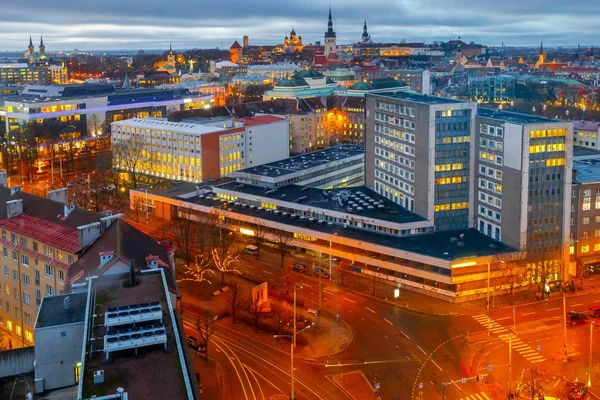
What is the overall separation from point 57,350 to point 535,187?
45.3 meters

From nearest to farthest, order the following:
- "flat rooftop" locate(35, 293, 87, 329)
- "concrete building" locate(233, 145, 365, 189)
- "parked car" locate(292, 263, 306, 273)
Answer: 1. "flat rooftop" locate(35, 293, 87, 329)
2. "parked car" locate(292, 263, 306, 273)
3. "concrete building" locate(233, 145, 365, 189)

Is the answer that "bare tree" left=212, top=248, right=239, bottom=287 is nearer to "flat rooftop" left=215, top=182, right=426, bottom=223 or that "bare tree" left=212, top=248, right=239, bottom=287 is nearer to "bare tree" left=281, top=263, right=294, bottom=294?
"bare tree" left=281, top=263, right=294, bottom=294

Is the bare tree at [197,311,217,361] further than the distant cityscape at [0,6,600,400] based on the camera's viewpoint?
Yes

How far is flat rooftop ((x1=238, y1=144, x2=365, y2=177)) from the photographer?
87812 millimetres

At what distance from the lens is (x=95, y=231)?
4416cm

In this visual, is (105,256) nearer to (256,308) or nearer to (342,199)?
(256,308)

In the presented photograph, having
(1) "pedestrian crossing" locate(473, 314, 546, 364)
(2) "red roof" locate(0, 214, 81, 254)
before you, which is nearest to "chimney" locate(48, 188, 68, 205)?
(2) "red roof" locate(0, 214, 81, 254)

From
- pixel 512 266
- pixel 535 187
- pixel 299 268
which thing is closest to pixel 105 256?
pixel 299 268

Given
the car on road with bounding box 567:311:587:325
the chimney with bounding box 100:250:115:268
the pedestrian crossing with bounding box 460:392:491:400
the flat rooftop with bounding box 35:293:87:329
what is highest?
the chimney with bounding box 100:250:115:268

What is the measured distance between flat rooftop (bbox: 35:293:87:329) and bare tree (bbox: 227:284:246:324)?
724 inches

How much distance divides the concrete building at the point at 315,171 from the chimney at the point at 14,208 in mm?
38692

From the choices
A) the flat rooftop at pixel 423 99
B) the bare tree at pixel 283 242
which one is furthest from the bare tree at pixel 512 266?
the bare tree at pixel 283 242

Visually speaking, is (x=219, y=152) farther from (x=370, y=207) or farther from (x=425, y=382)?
(x=425, y=382)

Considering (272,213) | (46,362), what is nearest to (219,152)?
(272,213)
